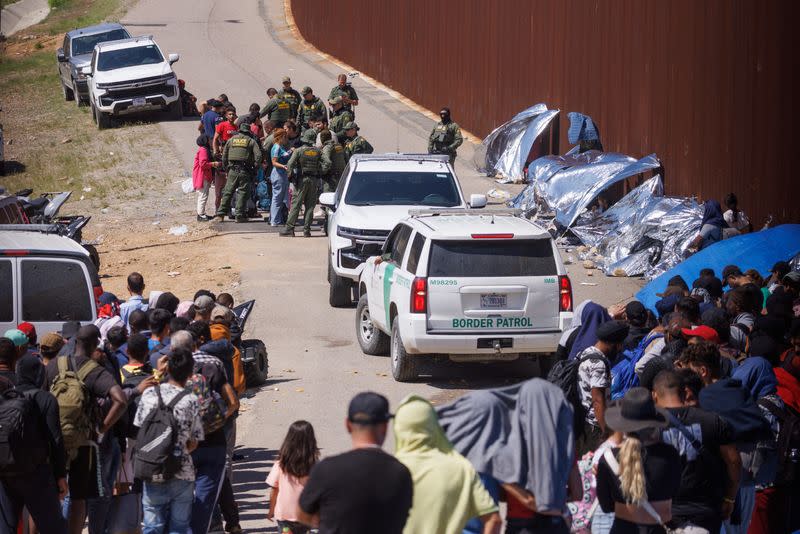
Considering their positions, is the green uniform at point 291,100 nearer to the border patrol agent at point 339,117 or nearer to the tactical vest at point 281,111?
the tactical vest at point 281,111

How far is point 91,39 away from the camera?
3709 cm

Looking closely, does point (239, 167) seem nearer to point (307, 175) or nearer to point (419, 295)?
point (307, 175)

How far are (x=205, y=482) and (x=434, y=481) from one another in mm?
2976

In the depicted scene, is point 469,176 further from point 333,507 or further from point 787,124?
point 333,507

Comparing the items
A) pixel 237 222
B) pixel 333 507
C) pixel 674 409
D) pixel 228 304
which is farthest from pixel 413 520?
pixel 237 222

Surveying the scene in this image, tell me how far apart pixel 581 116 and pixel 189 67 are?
2085 cm

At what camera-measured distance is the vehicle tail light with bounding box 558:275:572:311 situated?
1233 centimetres

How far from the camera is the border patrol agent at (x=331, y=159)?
68.9ft

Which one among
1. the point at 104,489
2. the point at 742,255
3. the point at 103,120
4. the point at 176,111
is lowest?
the point at 103,120

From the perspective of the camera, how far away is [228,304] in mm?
11016

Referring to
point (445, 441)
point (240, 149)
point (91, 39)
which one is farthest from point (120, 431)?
point (91, 39)

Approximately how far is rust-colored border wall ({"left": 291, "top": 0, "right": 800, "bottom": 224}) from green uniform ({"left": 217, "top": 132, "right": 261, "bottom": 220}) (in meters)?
6.64

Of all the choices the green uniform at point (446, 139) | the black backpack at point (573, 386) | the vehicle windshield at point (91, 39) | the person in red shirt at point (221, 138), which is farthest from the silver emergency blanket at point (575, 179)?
the vehicle windshield at point (91, 39)

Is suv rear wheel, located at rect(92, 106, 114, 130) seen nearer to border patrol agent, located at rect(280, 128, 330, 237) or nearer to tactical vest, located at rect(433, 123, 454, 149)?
tactical vest, located at rect(433, 123, 454, 149)
